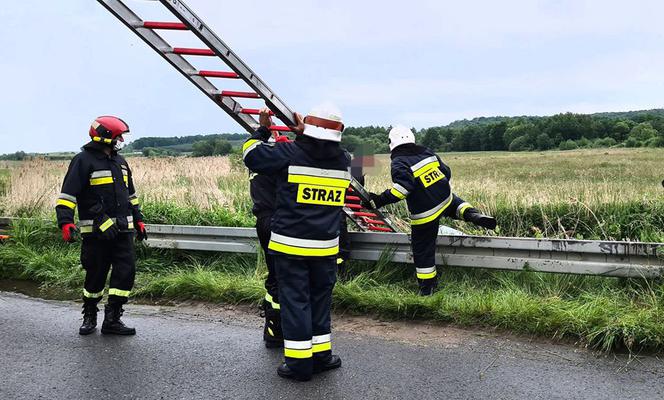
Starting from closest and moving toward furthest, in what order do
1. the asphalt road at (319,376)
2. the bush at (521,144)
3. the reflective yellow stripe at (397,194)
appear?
the asphalt road at (319,376) < the reflective yellow stripe at (397,194) < the bush at (521,144)

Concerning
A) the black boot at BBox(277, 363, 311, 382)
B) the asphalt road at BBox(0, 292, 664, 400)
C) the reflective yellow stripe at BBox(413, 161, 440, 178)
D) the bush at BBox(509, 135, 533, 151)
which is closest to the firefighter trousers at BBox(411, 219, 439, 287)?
the reflective yellow stripe at BBox(413, 161, 440, 178)

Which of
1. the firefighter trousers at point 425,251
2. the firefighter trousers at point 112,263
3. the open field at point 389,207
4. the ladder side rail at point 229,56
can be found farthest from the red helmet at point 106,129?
the firefighter trousers at point 425,251

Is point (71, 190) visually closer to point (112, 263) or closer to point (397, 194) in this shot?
point (112, 263)

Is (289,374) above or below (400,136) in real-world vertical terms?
below

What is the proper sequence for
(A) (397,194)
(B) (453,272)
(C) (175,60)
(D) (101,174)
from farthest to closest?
(B) (453,272), (A) (397,194), (D) (101,174), (C) (175,60)

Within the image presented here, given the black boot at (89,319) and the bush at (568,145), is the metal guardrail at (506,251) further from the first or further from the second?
the bush at (568,145)

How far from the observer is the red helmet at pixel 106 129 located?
5.14m

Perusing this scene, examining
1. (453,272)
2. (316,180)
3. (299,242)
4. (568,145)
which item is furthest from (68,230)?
(568,145)

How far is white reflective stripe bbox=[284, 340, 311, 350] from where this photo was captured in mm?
4039

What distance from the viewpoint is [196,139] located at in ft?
46.2

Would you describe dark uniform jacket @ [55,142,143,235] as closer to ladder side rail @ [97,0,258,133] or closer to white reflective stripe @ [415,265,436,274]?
ladder side rail @ [97,0,258,133]

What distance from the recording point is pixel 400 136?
6180 millimetres

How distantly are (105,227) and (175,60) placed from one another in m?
1.49

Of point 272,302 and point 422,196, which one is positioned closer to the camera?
point 272,302
